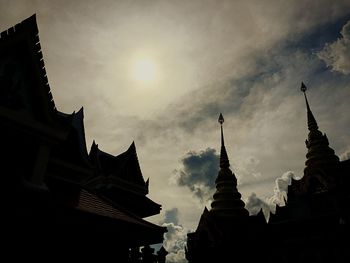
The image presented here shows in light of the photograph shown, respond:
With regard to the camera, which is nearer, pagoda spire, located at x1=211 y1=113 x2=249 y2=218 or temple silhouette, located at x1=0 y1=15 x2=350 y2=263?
temple silhouette, located at x1=0 y1=15 x2=350 y2=263

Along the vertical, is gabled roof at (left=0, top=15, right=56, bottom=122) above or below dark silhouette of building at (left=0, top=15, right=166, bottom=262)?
above

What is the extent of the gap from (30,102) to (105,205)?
361 centimetres

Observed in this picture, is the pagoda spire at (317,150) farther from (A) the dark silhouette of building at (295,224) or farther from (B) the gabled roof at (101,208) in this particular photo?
(B) the gabled roof at (101,208)

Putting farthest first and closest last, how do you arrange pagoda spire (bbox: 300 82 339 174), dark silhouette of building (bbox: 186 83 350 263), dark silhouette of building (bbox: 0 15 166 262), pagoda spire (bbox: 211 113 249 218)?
pagoda spire (bbox: 211 113 249 218) < pagoda spire (bbox: 300 82 339 174) < dark silhouette of building (bbox: 186 83 350 263) < dark silhouette of building (bbox: 0 15 166 262)

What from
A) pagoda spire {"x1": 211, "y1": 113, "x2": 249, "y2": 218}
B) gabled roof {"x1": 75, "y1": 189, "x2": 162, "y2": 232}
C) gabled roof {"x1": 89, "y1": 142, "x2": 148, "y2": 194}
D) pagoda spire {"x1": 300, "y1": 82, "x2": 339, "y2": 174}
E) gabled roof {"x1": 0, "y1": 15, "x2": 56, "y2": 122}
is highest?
pagoda spire {"x1": 300, "y1": 82, "x2": 339, "y2": 174}

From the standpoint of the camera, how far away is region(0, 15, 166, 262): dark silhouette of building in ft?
A: 21.4

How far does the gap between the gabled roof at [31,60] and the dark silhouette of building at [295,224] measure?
27993mm

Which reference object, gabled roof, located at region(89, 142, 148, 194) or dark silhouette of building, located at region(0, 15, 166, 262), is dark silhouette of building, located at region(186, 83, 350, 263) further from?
dark silhouette of building, located at region(0, 15, 166, 262)

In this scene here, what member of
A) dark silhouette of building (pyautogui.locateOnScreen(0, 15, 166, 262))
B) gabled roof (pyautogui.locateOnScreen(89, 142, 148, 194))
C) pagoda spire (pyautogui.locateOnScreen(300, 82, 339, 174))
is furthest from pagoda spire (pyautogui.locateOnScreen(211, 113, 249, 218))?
dark silhouette of building (pyautogui.locateOnScreen(0, 15, 166, 262))

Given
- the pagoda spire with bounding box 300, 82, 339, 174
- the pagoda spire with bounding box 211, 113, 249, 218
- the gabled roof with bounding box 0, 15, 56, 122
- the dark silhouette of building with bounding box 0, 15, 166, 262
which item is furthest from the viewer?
the pagoda spire with bounding box 211, 113, 249, 218

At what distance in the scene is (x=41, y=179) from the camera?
826 centimetres

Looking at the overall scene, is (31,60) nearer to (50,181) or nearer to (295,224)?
(50,181)

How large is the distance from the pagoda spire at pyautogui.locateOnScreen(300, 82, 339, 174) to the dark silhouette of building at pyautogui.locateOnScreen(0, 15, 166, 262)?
32478 millimetres

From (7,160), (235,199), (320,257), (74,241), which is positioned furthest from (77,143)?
(235,199)
